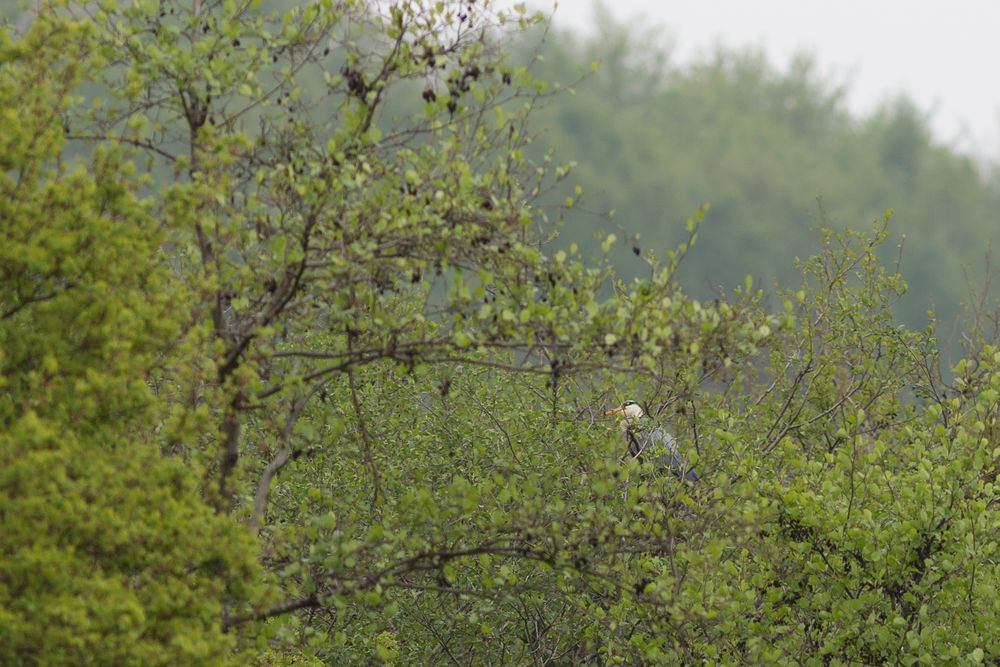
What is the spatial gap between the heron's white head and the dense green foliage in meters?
0.20

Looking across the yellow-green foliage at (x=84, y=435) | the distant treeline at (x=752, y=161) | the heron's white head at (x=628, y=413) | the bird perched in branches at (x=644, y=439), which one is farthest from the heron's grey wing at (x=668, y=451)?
the distant treeline at (x=752, y=161)

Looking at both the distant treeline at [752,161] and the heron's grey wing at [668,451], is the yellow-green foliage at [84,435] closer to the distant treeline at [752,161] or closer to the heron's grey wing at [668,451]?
the heron's grey wing at [668,451]

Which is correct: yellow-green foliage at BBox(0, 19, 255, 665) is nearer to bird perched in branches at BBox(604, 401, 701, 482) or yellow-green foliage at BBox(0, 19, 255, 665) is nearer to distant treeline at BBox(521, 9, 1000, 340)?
bird perched in branches at BBox(604, 401, 701, 482)

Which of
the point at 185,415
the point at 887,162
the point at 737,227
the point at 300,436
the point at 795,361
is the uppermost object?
the point at 887,162

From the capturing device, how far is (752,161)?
95.1 metres

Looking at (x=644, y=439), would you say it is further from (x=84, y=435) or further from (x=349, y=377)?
(x=84, y=435)

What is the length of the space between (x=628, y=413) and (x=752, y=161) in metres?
83.5

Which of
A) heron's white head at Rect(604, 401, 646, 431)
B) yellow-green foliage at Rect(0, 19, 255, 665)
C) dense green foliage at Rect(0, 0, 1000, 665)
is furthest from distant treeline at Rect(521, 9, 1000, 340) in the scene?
yellow-green foliage at Rect(0, 19, 255, 665)

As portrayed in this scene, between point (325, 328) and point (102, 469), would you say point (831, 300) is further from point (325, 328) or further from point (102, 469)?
point (102, 469)

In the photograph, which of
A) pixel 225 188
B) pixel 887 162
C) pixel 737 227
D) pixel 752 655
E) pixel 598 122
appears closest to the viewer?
pixel 225 188

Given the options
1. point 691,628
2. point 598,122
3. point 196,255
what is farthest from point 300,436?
point 598,122

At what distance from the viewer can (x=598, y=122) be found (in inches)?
3625

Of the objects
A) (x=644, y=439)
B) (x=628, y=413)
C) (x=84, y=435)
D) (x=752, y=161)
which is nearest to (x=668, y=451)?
(x=644, y=439)

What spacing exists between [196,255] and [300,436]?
1431 millimetres
